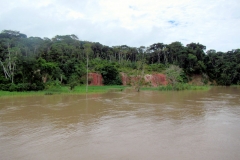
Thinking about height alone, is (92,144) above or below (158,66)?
below

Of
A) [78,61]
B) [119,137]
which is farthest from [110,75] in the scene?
[119,137]

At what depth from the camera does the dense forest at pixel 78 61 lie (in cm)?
2566

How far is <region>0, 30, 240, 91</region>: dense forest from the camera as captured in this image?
25.7 m

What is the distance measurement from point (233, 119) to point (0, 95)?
19.6 metres

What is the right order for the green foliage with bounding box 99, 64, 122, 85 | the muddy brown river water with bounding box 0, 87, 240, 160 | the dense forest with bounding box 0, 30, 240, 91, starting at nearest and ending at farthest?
the muddy brown river water with bounding box 0, 87, 240, 160 → the dense forest with bounding box 0, 30, 240, 91 → the green foliage with bounding box 99, 64, 122, 85

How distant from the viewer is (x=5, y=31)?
4031 centimetres

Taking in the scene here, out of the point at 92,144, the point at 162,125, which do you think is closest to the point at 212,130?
the point at 162,125

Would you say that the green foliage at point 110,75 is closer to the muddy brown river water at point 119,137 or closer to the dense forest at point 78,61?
the dense forest at point 78,61

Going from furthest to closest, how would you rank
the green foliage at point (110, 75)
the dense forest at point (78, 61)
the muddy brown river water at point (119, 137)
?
the green foliage at point (110, 75) → the dense forest at point (78, 61) → the muddy brown river water at point (119, 137)

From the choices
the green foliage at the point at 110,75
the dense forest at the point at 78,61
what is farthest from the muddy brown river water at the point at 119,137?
the green foliage at the point at 110,75

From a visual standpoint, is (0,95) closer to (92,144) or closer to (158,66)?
(92,144)

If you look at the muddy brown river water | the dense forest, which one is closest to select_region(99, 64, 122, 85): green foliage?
the dense forest

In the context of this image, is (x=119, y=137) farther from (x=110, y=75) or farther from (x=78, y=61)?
(x=78, y=61)

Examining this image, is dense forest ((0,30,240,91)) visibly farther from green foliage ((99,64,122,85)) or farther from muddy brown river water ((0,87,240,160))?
muddy brown river water ((0,87,240,160))
